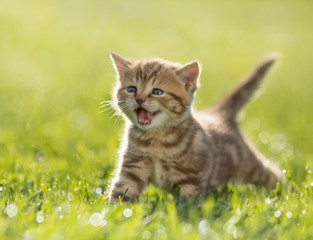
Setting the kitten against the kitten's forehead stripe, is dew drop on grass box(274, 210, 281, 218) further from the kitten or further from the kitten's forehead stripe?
the kitten's forehead stripe

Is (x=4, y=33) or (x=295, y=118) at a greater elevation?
(x=295, y=118)

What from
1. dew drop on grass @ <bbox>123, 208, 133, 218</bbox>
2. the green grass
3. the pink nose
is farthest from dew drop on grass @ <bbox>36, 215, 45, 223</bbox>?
the pink nose

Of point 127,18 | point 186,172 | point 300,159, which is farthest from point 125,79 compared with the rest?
point 127,18

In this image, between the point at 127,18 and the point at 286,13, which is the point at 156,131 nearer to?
the point at 127,18

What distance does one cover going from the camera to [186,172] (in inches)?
118

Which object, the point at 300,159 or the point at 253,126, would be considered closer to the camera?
the point at 300,159

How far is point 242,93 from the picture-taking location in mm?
4109

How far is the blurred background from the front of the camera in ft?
13.2

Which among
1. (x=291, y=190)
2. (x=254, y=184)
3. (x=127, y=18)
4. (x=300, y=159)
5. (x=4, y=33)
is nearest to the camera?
(x=291, y=190)

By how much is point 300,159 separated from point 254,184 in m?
Answer: 0.83

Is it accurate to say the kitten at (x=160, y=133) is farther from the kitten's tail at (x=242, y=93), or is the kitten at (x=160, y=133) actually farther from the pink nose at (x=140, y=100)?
the kitten's tail at (x=242, y=93)

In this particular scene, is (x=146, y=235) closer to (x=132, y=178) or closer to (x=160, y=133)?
(x=132, y=178)

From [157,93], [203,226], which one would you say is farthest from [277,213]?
[157,93]

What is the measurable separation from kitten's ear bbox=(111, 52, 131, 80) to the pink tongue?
0.38 metres
